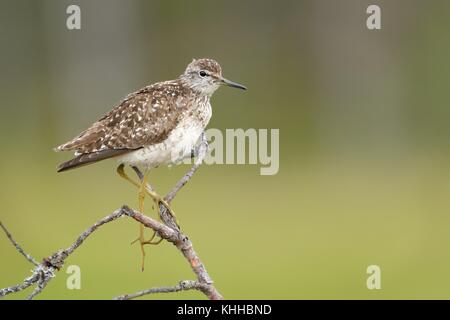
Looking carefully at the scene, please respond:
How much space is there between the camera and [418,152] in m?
19.0

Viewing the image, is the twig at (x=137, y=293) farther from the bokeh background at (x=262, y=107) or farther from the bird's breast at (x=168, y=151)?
the bokeh background at (x=262, y=107)

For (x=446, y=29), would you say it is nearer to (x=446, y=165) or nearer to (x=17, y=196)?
(x=446, y=165)

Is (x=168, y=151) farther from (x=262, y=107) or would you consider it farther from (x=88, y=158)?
(x=262, y=107)

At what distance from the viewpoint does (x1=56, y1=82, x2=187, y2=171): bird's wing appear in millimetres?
6555

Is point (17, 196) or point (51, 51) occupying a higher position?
point (51, 51)

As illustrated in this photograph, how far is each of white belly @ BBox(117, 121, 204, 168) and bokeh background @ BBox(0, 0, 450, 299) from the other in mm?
7779

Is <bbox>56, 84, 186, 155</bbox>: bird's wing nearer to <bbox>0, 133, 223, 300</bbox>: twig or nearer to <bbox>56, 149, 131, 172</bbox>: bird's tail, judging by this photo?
<bbox>56, 149, 131, 172</bbox>: bird's tail

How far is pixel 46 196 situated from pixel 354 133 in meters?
6.44

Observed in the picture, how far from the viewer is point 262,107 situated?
20203 millimetres

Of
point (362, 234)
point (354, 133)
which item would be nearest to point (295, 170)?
point (354, 133)

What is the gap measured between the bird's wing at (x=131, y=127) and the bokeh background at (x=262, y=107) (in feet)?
25.2

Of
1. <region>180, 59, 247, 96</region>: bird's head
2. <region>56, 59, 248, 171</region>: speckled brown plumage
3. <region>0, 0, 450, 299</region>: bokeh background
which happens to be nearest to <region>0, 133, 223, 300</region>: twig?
<region>56, 59, 248, 171</region>: speckled brown plumage

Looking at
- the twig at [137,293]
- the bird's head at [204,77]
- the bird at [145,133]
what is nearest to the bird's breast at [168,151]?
the bird at [145,133]

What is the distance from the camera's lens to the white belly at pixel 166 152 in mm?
6625
